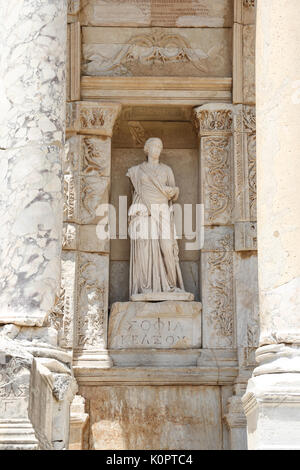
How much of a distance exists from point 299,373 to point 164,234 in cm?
551

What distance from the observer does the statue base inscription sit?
13.1 m

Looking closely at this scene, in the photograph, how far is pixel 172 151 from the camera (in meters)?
14.8

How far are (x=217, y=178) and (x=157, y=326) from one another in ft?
8.92

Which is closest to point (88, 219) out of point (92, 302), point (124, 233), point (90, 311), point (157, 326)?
point (124, 233)

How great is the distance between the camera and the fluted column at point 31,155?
9.78 meters

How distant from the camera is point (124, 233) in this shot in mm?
14148

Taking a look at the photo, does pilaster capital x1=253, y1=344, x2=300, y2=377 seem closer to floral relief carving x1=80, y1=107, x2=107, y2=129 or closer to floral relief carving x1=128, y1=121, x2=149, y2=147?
floral relief carving x1=80, y1=107, x2=107, y2=129

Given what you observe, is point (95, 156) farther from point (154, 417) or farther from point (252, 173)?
point (154, 417)

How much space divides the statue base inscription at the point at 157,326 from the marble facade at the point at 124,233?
2cm
